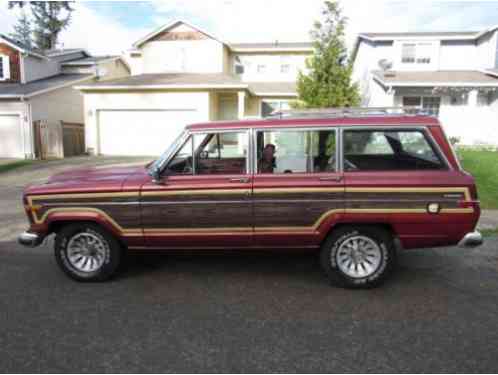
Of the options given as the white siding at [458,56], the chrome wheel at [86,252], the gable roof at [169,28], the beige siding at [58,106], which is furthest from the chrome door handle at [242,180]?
the gable roof at [169,28]

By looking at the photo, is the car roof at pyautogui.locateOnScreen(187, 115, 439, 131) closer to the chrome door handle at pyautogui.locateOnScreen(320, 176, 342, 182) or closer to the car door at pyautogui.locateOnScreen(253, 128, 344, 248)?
the car door at pyautogui.locateOnScreen(253, 128, 344, 248)

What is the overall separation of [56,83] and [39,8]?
31.8 metres

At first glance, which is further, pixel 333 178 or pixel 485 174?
pixel 485 174

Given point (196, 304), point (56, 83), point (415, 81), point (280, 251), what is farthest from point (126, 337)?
point (56, 83)

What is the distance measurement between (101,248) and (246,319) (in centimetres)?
199

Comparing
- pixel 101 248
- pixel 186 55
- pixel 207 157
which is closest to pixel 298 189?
pixel 207 157

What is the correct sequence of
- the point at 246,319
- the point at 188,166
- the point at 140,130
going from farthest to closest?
the point at 140,130, the point at 188,166, the point at 246,319

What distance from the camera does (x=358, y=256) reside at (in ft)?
13.5

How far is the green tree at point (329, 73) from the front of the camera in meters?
13.8

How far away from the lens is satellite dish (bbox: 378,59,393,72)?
18569mm

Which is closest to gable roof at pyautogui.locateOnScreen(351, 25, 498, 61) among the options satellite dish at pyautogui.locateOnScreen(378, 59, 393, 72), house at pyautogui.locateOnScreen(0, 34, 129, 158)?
satellite dish at pyautogui.locateOnScreen(378, 59, 393, 72)

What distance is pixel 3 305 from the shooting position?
373 cm

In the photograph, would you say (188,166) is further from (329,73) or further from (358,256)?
(329,73)

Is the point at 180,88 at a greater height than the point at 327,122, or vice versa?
the point at 180,88
